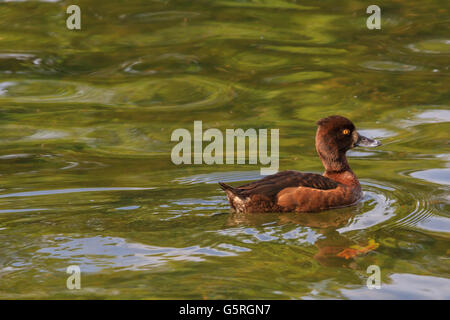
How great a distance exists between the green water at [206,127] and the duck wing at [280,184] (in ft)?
0.89

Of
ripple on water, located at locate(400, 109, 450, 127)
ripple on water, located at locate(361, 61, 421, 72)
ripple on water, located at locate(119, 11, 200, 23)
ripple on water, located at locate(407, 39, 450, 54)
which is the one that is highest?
ripple on water, located at locate(119, 11, 200, 23)

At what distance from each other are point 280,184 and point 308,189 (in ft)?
0.97

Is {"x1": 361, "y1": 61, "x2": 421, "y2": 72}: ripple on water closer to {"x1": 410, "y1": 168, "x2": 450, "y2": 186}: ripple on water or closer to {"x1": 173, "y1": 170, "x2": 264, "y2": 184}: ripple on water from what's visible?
{"x1": 410, "y1": 168, "x2": 450, "y2": 186}: ripple on water

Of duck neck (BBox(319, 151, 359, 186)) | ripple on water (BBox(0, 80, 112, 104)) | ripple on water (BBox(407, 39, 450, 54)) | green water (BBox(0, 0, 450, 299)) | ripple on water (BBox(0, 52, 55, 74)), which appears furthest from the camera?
ripple on water (BBox(407, 39, 450, 54))

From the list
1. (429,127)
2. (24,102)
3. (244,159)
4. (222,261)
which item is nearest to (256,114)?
(244,159)

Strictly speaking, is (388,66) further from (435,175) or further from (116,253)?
(116,253)

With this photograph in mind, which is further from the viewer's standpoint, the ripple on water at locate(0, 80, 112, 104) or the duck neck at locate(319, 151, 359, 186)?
the ripple on water at locate(0, 80, 112, 104)

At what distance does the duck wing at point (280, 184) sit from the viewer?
26.8 feet

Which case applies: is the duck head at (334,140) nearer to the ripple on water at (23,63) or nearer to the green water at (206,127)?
the green water at (206,127)

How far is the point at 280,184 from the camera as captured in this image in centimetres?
829

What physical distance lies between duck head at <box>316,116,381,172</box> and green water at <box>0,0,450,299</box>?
1.73 feet

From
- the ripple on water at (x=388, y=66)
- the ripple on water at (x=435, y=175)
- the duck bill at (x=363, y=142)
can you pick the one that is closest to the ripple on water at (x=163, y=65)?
the ripple on water at (x=388, y=66)

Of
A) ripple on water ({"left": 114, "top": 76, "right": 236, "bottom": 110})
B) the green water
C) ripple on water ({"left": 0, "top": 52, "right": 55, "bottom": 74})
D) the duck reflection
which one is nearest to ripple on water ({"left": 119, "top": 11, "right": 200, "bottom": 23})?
the green water

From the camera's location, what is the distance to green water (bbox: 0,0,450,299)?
6.70m
